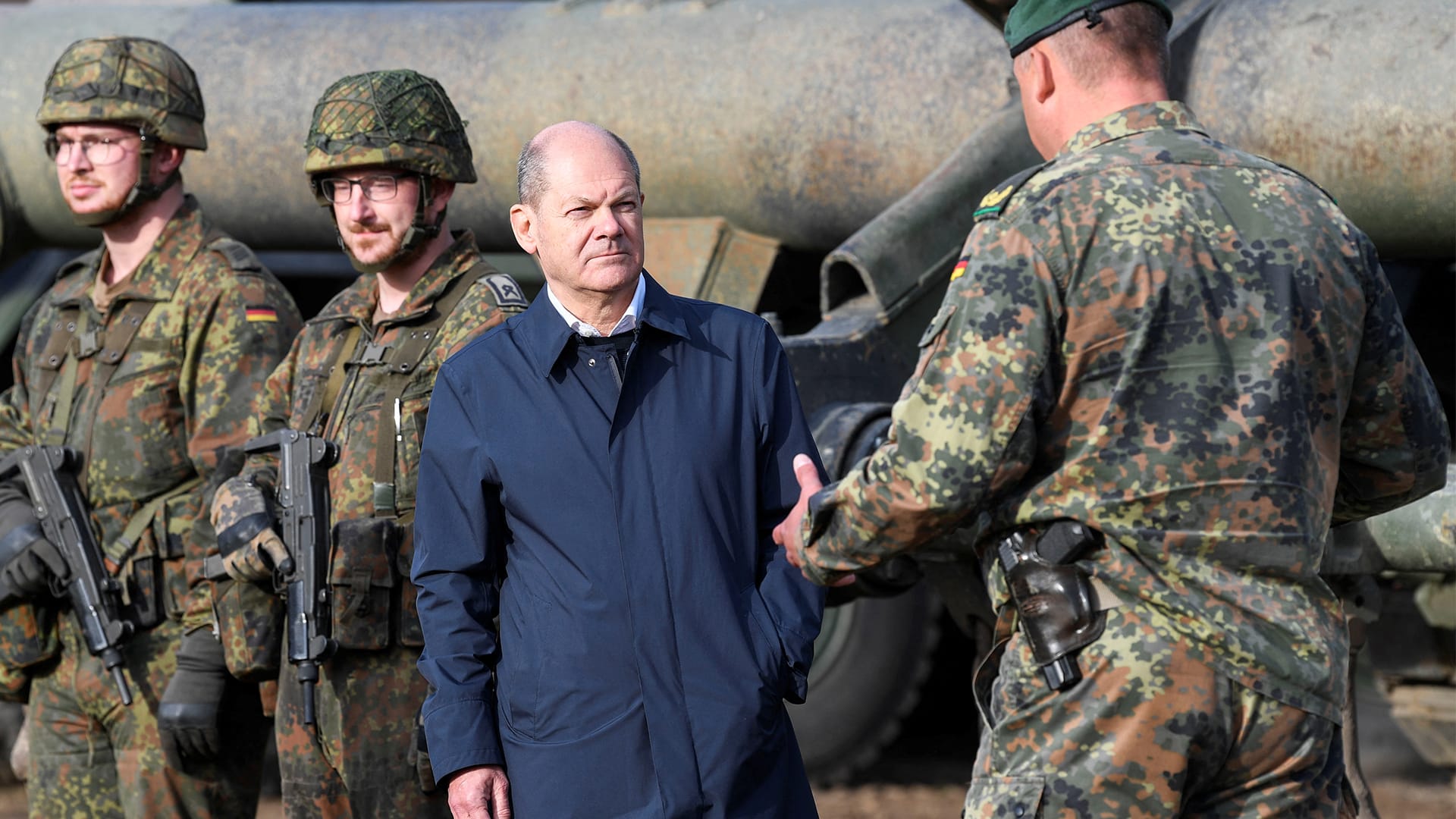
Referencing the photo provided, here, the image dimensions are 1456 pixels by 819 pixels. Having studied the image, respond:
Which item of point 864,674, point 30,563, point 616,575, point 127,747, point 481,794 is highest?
point 616,575

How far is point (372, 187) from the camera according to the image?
3.42 meters

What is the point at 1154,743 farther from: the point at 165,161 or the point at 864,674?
the point at 864,674

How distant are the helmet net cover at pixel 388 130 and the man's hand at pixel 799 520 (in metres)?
1.17

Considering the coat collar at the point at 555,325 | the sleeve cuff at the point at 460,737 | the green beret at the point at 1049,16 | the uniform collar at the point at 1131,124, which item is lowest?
the sleeve cuff at the point at 460,737

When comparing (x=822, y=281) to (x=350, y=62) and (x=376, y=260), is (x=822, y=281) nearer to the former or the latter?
(x=376, y=260)

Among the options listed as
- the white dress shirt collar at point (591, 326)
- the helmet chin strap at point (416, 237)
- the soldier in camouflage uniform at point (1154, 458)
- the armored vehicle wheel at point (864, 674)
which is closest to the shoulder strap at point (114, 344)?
the helmet chin strap at point (416, 237)

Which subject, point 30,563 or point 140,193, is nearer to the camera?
point 30,563

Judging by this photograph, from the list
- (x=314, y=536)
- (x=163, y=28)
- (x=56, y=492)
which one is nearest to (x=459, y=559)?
(x=314, y=536)

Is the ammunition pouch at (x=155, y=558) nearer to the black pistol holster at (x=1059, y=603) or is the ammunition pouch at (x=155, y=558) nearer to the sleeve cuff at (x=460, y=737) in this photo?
the sleeve cuff at (x=460, y=737)

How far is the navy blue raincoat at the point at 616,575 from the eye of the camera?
8.09ft

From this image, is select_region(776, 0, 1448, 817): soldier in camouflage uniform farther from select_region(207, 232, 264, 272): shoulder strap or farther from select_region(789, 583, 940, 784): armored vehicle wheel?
select_region(789, 583, 940, 784): armored vehicle wheel

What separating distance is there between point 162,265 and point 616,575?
179 cm

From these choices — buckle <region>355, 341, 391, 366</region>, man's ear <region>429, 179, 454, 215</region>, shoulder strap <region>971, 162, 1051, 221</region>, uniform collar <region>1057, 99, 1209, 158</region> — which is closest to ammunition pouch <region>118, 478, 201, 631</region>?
buckle <region>355, 341, 391, 366</region>

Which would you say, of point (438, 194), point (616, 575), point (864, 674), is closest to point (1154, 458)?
point (616, 575)
